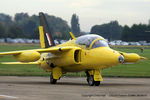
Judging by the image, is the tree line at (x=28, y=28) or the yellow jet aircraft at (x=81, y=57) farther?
the tree line at (x=28, y=28)

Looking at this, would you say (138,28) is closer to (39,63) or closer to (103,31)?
(103,31)

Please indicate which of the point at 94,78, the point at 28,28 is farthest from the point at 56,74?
the point at 28,28

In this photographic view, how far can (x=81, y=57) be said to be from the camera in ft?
73.0

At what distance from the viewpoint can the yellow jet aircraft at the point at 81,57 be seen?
20.9 metres

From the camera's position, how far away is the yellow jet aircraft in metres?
20.9

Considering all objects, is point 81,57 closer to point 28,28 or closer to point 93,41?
point 93,41

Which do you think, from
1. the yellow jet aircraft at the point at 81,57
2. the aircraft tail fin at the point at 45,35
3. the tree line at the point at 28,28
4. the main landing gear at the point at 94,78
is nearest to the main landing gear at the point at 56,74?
the yellow jet aircraft at the point at 81,57

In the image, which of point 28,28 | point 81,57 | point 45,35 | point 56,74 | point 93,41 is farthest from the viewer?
point 28,28

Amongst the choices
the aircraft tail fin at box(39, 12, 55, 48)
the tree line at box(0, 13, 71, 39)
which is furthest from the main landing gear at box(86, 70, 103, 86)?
the tree line at box(0, 13, 71, 39)

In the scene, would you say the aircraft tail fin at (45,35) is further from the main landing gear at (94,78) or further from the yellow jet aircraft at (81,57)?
the main landing gear at (94,78)

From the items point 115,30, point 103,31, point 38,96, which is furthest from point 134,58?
point 115,30

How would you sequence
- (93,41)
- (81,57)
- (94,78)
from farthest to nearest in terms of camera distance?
(81,57) < (93,41) < (94,78)

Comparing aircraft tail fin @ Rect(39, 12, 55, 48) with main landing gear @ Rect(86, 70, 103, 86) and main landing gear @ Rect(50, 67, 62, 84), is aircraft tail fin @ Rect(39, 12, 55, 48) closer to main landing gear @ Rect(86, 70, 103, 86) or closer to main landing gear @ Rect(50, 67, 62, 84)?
main landing gear @ Rect(50, 67, 62, 84)

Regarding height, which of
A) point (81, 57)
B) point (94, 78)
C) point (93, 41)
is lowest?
point (94, 78)
